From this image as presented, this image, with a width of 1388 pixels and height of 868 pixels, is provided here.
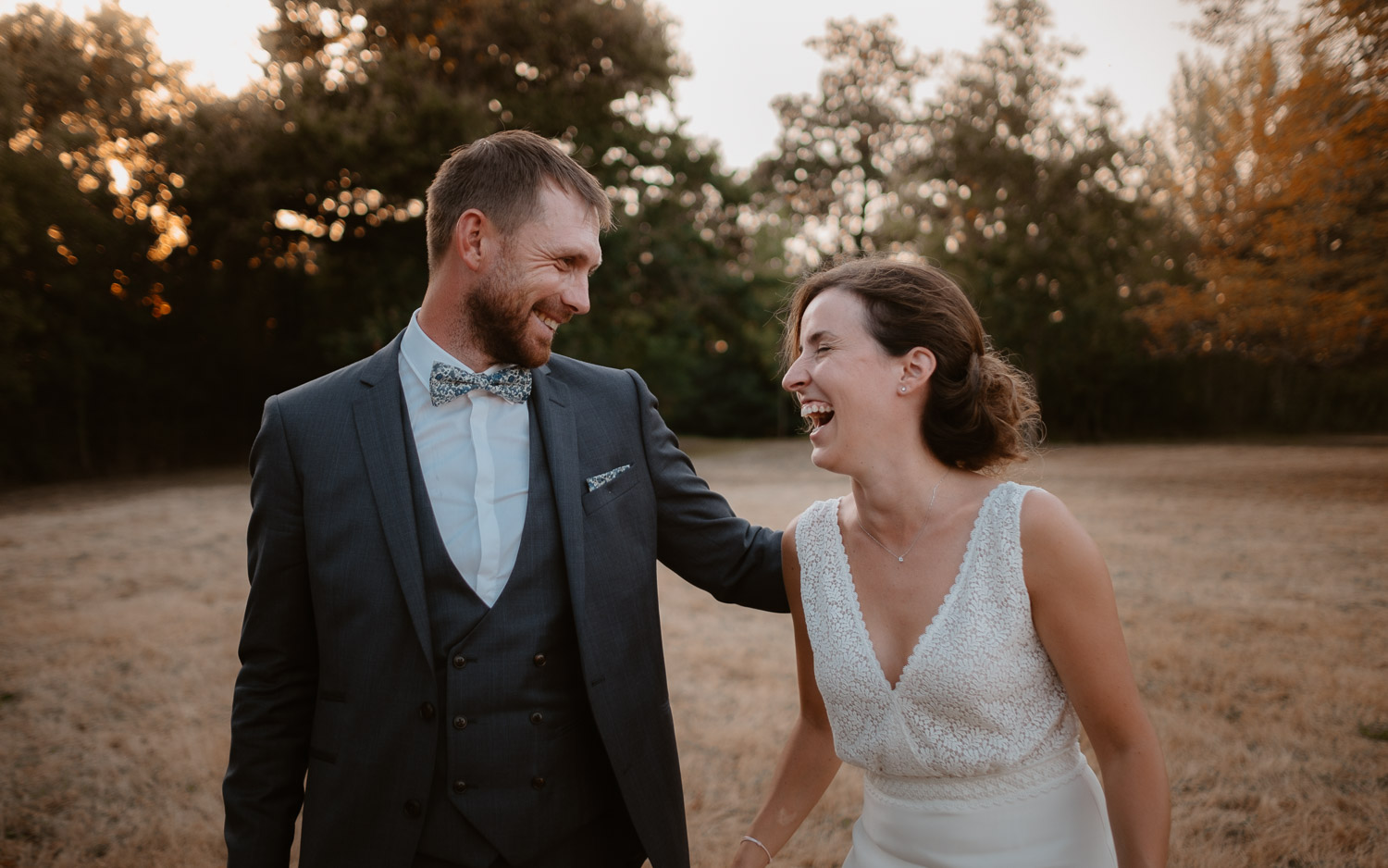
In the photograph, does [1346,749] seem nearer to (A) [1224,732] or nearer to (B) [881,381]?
(A) [1224,732]

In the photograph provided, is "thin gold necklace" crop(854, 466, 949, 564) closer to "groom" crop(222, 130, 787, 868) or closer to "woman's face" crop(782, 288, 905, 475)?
"woman's face" crop(782, 288, 905, 475)

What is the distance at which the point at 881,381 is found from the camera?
6.69 feet

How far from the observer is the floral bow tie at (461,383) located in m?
2.09

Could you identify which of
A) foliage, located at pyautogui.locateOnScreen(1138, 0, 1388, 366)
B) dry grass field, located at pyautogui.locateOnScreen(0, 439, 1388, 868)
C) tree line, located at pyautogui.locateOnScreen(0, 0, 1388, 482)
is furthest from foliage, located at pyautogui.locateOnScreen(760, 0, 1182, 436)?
dry grass field, located at pyautogui.locateOnScreen(0, 439, 1388, 868)

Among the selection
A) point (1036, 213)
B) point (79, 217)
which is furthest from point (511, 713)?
point (1036, 213)

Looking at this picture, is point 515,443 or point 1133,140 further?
point 1133,140

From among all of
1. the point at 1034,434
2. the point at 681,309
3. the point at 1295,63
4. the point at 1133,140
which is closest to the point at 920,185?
the point at 1133,140

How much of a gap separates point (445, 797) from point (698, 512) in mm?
913

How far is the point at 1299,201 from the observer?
13.8 m

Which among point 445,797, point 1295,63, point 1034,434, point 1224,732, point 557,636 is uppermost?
point 1295,63

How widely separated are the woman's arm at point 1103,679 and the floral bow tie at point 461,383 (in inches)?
50.6

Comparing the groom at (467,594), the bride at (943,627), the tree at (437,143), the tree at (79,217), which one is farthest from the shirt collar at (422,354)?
the tree at (79,217)

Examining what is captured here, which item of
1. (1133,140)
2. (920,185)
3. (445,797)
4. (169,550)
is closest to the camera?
(445,797)

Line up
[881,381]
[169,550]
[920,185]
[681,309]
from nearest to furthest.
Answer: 1. [881,381]
2. [169,550]
3. [681,309]
4. [920,185]
